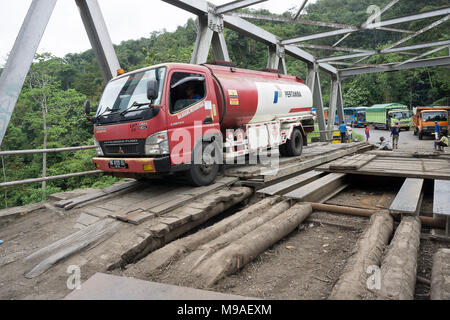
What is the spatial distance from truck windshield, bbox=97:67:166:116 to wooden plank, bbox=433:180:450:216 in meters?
4.26

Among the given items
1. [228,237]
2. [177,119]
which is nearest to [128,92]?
[177,119]

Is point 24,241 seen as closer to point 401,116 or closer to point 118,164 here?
point 118,164

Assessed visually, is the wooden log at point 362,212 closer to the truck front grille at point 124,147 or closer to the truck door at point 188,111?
the truck door at point 188,111

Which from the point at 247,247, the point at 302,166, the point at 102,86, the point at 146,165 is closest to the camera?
the point at 247,247

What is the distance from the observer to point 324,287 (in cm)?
258

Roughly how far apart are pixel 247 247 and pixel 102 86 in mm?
46895

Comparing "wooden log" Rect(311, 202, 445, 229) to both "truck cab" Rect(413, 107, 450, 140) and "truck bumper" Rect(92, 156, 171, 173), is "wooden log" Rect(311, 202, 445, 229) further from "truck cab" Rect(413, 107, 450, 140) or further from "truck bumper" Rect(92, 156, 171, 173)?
"truck cab" Rect(413, 107, 450, 140)

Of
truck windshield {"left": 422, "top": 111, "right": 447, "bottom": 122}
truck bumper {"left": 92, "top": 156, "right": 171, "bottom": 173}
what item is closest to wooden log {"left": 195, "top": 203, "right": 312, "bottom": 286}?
truck bumper {"left": 92, "top": 156, "right": 171, "bottom": 173}

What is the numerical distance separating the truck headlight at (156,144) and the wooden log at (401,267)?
332 centimetres

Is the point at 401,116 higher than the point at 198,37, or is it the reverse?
the point at 198,37

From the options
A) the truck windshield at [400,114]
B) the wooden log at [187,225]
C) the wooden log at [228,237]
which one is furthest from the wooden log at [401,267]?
the truck windshield at [400,114]

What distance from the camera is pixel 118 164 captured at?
4.81m

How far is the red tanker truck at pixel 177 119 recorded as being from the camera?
4492 mm

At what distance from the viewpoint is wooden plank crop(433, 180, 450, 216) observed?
11.5 ft
